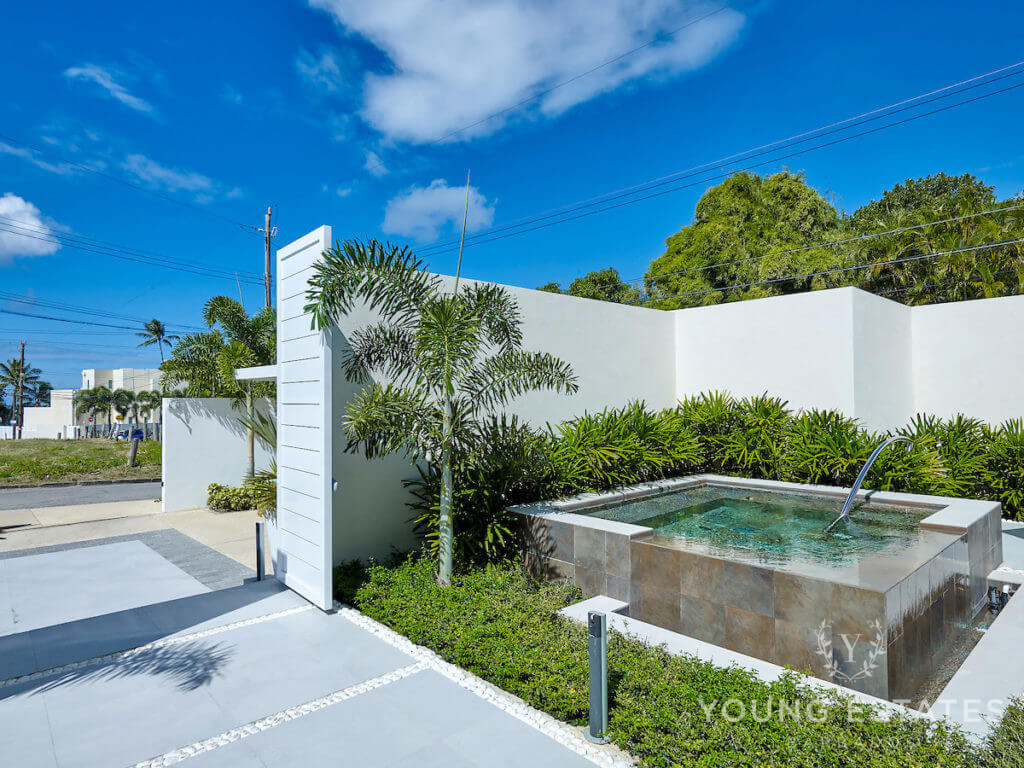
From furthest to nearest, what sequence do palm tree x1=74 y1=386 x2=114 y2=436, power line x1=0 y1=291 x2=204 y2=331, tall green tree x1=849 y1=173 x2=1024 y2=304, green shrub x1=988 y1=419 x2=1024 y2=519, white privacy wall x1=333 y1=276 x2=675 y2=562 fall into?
palm tree x1=74 y1=386 x2=114 y2=436
power line x1=0 y1=291 x2=204 y2=331
tall green tree x1=849 y1=173 x2=1024 y2=304
green shrub x1=988 y1=419 x2=1024 y2=519
white privacy wall x1=333 y1=276 x2=675 y2=562

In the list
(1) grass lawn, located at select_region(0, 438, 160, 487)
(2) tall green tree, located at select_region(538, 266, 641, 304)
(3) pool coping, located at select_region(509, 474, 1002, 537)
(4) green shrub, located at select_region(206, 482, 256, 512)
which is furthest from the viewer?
(2) tall green tree, located at select_region(538, 266, 641, 304)

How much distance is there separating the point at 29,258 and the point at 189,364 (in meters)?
16.9

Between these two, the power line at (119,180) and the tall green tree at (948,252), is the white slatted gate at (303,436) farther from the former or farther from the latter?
the tall green tree at (948,252)

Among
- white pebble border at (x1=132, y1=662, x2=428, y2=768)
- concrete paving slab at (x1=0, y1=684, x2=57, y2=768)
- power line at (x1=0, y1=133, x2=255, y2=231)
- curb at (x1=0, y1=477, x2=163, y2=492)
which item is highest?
power line at (x1=0, y1=133, x2=255, y2=231)

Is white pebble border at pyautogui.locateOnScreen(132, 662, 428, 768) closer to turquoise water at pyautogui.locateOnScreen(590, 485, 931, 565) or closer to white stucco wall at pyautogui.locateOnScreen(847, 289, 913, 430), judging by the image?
turquoise water at pyautogui.locateOnScreen(590, 485, 931, 565)

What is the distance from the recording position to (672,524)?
18.1ft

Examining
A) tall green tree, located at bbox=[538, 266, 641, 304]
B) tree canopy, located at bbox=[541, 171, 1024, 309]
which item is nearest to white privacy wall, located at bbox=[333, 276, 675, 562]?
tree canopy, located at bbox=[541, 171, 1024, 309]

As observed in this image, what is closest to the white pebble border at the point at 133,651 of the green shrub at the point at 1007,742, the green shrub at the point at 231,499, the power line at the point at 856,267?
the green shrub at the point at 1007,742

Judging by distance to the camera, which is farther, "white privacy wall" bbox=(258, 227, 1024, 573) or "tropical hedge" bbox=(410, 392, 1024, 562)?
"white privacy wall" bbox=(258, 227, 1024, 573)

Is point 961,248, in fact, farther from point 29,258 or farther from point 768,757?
point 29,258

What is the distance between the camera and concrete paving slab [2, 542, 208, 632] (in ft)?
15.4

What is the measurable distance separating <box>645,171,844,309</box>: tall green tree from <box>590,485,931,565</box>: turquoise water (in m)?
10.7

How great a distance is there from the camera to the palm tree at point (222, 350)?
9.61 meters

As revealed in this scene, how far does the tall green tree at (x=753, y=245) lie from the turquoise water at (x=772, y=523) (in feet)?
35.2
